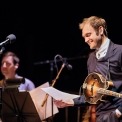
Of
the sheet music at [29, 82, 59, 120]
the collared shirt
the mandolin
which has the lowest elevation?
the sheet music at [29, 82, 59, 120]

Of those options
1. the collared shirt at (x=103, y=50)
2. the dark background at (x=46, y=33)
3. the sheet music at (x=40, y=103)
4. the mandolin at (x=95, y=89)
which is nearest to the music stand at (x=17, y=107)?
the sheet music at (x=40, y=103)

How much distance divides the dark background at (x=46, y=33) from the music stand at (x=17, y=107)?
128 inches

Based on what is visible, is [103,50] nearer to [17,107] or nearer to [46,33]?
[17,107]

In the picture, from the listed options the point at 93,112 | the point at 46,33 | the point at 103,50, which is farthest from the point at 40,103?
the point at 46,33

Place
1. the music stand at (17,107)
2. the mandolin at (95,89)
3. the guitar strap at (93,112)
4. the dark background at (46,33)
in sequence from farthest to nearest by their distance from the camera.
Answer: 1. the dark background at (46,33)
2. the music stand at (17,107)
3. the guitar strap at (93,112)
4. the mandolin at (95,89)

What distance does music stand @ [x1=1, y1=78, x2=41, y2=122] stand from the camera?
13.8 feet

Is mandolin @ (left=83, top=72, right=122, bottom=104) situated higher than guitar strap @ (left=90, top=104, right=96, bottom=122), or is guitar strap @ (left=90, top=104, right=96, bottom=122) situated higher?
mandolin @ (left=83, top=72, right=122, bottom=104)

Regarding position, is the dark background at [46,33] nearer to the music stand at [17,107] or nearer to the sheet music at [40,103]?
the sheet music at [40,103]

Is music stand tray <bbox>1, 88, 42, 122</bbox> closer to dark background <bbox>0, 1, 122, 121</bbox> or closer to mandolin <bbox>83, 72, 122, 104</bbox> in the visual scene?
mandolin <bbox>83, 72, 122, 104</bbox>

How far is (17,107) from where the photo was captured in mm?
4293

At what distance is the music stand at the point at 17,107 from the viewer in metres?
4.21

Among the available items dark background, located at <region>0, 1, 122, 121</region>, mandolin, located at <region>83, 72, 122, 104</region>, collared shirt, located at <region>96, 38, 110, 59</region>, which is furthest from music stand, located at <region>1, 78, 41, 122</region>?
dark background, located at <region>0, 1, 122, 121</region>

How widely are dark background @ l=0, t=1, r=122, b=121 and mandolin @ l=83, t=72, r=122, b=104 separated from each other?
371 cm

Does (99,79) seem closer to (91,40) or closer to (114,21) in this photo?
(91,40)
